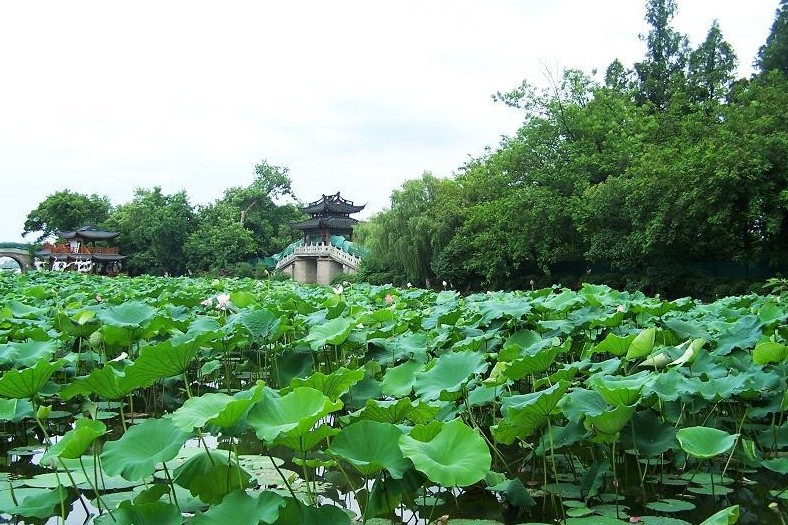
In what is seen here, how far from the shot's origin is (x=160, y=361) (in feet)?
6.83

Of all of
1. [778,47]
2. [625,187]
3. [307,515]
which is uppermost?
[778,47]

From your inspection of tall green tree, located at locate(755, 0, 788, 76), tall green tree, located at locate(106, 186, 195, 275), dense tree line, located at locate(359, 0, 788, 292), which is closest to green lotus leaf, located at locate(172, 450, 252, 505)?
dense tree line, located at locate(359, 0, 788, 292)

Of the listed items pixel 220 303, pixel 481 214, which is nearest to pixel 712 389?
pixel 220 303

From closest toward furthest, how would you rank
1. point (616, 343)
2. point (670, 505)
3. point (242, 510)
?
point (242, 510), point (670, 505), point (616, 343)

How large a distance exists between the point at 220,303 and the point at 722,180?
1088cm

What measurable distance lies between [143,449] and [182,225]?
114ft

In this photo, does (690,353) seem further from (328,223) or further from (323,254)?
(328,223)

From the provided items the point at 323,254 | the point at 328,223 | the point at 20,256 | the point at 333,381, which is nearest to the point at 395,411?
the point at 333,381

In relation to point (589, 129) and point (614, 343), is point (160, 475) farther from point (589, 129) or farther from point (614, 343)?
point (589, 129)

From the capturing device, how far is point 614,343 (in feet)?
8.37

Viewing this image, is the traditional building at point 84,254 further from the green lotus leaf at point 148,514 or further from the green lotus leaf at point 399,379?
the green lotus leaf at point 148,514

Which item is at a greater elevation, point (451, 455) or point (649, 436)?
point (451, 455)

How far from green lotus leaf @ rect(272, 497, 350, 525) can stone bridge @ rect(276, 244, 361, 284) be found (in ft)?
87.4

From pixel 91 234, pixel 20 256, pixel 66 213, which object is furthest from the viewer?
pixel 66 213
